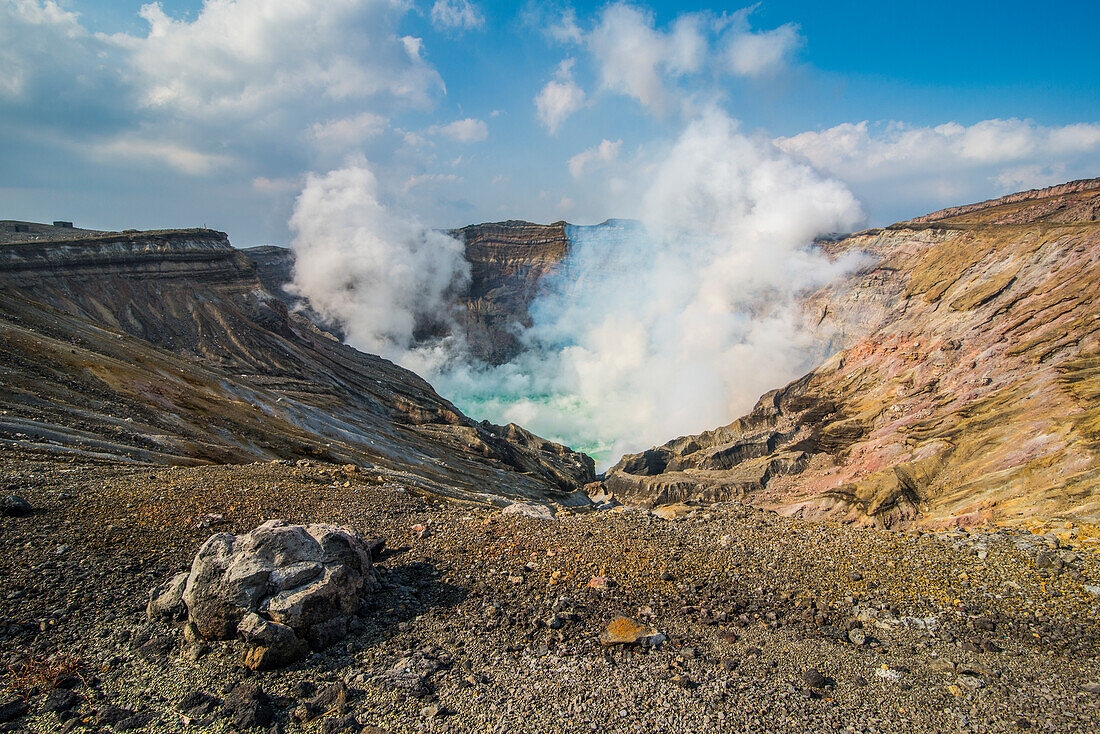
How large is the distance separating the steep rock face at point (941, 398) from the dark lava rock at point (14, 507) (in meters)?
34.2

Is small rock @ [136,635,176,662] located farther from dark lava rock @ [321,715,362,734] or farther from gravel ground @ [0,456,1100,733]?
dark lava rock @ [321,715,362,734]

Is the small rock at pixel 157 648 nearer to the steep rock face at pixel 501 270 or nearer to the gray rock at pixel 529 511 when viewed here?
the gray rock at pixel 529 511

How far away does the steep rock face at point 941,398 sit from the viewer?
36344mm

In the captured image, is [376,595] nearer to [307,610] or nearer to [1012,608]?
[307,610]

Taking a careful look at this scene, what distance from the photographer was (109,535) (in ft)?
36.9

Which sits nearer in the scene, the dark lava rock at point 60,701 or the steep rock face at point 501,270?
the dark lava rock at point 60,701

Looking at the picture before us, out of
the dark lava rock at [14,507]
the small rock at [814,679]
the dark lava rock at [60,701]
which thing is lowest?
the small rock at [814,679]

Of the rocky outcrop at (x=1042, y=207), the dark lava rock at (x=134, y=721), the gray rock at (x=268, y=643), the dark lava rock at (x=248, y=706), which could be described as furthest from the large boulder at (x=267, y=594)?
the rocky outcrop at (x=1042, y=207)

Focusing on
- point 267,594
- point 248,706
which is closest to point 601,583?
point 267,594

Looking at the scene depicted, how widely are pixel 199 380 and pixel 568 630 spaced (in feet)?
139

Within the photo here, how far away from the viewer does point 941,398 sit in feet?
189

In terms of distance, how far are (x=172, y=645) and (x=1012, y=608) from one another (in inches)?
630

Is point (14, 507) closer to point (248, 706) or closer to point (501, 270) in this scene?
point (248, 706)

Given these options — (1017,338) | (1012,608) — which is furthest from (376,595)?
(1017,338)
